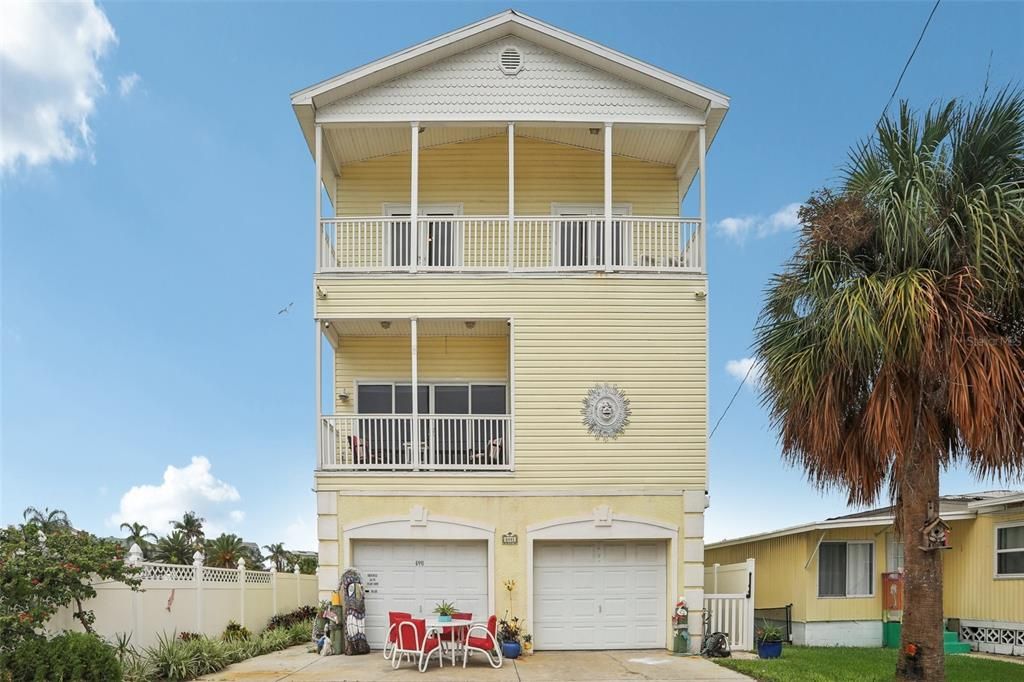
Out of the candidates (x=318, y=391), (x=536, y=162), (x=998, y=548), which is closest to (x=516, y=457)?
(x=318, y=391)

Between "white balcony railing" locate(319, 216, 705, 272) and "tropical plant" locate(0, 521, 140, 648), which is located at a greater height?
"white balcony railing" locate(319, 216, 705, 272)

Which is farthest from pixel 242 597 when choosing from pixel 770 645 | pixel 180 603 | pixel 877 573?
pixel 877 573

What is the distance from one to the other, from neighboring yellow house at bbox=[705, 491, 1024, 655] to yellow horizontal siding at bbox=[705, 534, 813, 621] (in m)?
0.02

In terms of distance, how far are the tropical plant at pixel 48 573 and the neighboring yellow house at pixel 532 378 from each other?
4.02 metres

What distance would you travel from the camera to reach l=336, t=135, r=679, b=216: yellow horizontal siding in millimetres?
18797

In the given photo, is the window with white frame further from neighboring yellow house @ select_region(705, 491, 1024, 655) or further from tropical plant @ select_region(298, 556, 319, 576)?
tropical plant @ select_region(298, 556, 319, 576)

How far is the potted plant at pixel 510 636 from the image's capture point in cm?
1534

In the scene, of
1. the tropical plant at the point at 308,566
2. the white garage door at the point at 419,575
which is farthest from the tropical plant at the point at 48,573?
the tropical plant at the point at 308,566

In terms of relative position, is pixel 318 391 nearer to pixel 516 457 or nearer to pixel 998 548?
pixel 516 457

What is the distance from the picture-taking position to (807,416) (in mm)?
13469

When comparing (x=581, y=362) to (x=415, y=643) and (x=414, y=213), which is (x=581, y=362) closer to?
(x=414, y=213)

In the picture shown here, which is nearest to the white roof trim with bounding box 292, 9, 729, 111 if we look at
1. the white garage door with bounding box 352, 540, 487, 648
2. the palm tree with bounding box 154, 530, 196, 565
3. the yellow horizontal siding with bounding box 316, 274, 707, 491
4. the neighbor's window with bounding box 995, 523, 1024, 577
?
the yellow horizontal siding with bounding box 316, 274, 707, 491

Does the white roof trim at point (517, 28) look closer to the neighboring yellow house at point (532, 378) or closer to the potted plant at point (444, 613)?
the neighboring yellow house at point (532, 378)

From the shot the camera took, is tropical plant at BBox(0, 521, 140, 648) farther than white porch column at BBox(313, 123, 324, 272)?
No
